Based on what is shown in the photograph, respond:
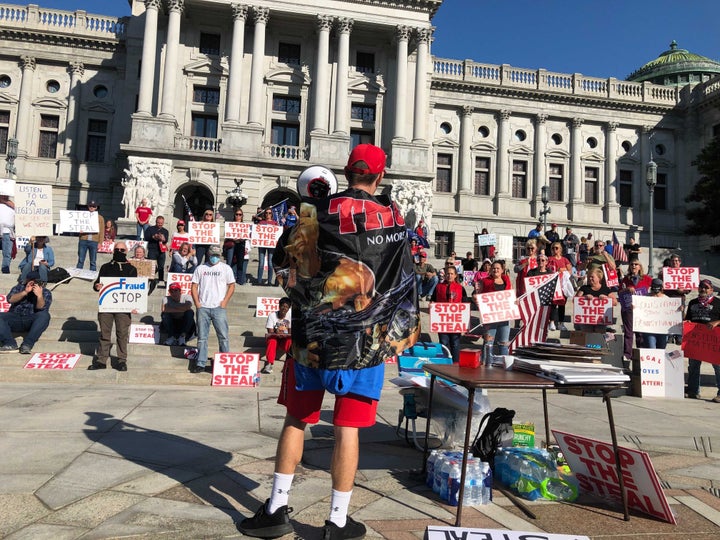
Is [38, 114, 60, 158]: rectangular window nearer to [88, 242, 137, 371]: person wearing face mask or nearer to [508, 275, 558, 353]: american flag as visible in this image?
[88, 242, 137, 371]: person wearing face mask

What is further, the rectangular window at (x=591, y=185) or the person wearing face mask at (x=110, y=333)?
the rectangular window at (x=591, y=185)

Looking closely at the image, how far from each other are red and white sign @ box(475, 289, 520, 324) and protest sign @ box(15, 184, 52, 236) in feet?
32.3

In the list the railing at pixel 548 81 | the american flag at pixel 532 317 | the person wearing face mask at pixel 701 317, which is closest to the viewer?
the american flag at pixel 532 317

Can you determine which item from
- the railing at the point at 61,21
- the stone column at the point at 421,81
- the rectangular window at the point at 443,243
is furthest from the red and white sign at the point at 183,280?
the railing at the point at 61,21

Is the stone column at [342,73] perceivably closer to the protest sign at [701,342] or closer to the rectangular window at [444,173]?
the rectangular window at [444,173]

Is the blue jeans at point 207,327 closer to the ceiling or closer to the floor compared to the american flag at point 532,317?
closer to the floor

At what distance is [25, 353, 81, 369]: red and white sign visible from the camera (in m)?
8.66

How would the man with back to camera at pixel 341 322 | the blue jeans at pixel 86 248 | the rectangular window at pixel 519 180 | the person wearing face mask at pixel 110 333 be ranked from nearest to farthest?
the man with back to camera at pixel 341 322 → the person wearing face mask at pixel 110 333 → the blue jeans at pixel 86 248 → the rectangular window at pixel 519 180

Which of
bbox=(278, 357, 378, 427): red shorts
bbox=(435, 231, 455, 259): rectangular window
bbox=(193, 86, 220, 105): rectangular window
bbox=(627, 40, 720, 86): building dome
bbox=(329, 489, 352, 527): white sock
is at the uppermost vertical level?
bbox=(627, 40, 720, 86): building dome

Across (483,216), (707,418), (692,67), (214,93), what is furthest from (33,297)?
(692,67)

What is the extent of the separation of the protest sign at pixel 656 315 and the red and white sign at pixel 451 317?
297 cm

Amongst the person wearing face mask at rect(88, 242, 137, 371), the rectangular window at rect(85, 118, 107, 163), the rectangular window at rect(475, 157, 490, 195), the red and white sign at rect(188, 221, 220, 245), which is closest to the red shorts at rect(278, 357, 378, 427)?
the person wearing face mask at rect(88, 242, 137, 371)

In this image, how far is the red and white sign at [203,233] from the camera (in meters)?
14.7

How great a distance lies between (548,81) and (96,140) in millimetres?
29999
